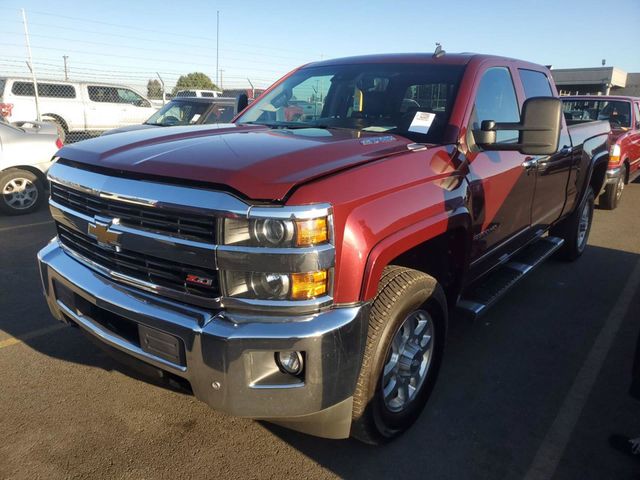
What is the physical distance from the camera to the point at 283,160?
221cm

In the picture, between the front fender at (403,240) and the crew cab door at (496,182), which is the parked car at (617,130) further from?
the front fender at (403,240)

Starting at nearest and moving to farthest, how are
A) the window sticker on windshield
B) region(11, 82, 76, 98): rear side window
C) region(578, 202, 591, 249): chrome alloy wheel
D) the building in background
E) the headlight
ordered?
the headlight < the window sticker on windshield < region(578, 202, 591, 249): chrome alloy wheel < region(11, 82, 76, 98): rear side window < the building in background

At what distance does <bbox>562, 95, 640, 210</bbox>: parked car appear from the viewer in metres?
8.31

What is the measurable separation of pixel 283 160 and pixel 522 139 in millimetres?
1613

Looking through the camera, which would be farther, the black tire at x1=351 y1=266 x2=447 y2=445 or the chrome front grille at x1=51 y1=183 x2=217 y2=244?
the black tire at x1=351 y1=266 x2=447 y2=445

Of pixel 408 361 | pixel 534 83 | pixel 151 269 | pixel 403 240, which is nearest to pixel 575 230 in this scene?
pixel 534 83

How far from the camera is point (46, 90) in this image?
53.4 ft

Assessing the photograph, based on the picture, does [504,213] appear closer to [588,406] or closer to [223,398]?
[588,406]

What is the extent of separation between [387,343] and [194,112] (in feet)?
28.0

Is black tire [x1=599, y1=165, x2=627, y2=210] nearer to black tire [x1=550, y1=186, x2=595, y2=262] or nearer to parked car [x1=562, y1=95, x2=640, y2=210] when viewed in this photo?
parked car [x1=562, y1=95, x2=640, y2=210]

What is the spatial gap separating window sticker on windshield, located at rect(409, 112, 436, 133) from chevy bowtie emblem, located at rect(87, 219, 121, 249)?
1811mm

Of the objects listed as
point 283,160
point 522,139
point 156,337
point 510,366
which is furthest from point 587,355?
point 156,337

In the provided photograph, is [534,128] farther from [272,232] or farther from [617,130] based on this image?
[617,130]

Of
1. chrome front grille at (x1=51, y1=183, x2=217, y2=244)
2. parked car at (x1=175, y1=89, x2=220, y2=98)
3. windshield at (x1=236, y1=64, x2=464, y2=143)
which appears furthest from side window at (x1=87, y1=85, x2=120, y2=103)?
chrome front grille at (x1=51, y1=183, x2=217, y2=244)
